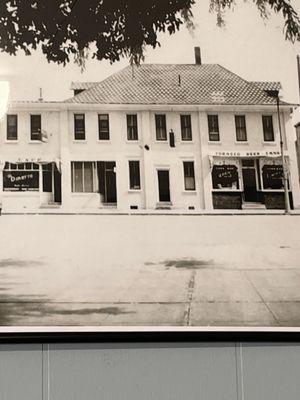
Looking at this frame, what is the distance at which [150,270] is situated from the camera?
1.29 metres

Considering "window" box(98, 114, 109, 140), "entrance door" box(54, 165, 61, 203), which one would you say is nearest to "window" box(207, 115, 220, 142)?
"window" box(98, 114, 109, 140)

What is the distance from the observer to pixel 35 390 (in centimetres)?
127

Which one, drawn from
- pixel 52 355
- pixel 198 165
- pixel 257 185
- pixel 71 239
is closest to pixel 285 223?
pixel 257 185

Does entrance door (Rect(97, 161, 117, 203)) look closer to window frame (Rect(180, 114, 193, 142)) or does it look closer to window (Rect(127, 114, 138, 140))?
window (Rect(127, 114, 138, 140))

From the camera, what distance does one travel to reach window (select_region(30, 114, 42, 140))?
1.34 meters

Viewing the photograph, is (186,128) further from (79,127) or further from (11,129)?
(11,129)

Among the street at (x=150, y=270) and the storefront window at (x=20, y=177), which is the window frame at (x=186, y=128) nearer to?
the street at (x=150, y=270)

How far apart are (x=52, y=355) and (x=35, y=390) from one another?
0.37ft

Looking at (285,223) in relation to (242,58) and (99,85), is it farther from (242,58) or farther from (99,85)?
(99,85)

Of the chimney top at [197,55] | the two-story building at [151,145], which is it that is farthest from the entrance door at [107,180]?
the chimney top at [197,55]

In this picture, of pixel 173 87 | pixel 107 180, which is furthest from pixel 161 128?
pixel 107 180

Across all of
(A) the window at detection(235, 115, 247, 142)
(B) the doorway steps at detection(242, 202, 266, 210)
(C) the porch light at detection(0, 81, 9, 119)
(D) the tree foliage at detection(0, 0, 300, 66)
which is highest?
(D) the tree foliage at detection(0, 0, 300, 66)

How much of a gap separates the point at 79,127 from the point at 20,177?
0.25 metres

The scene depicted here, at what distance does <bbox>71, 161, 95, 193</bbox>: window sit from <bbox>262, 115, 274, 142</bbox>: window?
0.56 meters
